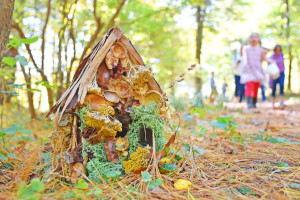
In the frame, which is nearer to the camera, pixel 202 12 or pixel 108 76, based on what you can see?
pixel 108 76

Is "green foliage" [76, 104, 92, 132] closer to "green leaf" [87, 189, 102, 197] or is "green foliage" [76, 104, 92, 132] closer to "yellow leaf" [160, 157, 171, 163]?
"green leaf" [87, 189, 102, 197]

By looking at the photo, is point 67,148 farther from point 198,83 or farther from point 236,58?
A: point 198,83

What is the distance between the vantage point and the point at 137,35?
763 cm

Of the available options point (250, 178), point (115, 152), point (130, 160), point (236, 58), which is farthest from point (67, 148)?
point (236, 58)

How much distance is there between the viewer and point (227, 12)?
8.77 m

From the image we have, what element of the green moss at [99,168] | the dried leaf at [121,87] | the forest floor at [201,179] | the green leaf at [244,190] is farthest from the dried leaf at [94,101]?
the green leaf at [244,190]

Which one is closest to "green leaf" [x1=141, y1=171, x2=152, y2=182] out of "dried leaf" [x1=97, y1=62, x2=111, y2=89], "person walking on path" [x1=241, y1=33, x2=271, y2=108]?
"dried leaf" [x1=97, y1=62, x2=111, y2=89]

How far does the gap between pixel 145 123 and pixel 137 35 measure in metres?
6.57

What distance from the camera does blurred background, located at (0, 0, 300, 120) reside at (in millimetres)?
3165

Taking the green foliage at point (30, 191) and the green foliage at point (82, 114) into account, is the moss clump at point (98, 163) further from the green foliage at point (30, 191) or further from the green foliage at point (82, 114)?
the green foliage at point (30, 191)

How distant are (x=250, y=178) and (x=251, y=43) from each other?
4.52m

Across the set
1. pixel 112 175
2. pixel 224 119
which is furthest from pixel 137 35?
pixel 112 175

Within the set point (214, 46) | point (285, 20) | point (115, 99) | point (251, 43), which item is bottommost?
point (115, 99)

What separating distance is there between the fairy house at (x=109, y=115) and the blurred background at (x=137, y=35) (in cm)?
25
